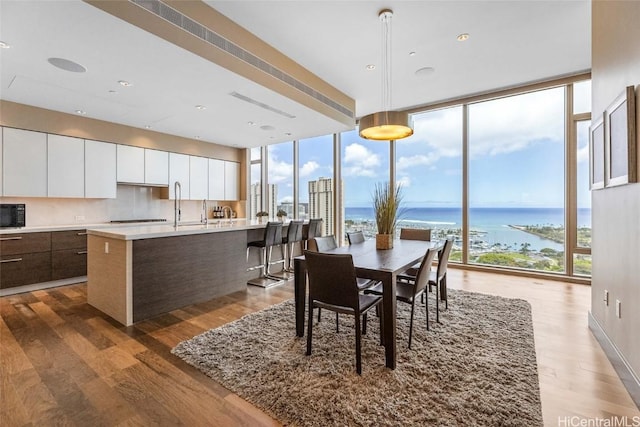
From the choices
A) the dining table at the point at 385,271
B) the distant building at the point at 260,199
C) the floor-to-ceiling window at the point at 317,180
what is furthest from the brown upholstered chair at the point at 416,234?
the distant building at the point at 260,199

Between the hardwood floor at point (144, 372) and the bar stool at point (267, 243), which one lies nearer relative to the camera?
the hardwood floor at point (144, 372)

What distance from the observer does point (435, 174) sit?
19.0 ft

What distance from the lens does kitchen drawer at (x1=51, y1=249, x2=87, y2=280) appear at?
425cm

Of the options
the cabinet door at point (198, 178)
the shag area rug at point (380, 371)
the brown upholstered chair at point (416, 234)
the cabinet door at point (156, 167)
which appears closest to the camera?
the shag area rug at point (380, 371)

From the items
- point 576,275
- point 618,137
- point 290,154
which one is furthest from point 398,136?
point 290,154

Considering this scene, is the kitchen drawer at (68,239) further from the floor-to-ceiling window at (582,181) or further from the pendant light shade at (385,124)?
the floor-to-ceiling window at (582,181)

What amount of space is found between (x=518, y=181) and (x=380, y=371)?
4590mm

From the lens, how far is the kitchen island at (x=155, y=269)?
2965 mm

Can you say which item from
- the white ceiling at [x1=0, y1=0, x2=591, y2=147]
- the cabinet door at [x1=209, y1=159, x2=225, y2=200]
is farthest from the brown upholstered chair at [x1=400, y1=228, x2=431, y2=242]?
the cabinet door at [x1=209, y1=159, x2=225, y2=200]

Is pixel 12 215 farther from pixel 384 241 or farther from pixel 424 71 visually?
pixel 424 71

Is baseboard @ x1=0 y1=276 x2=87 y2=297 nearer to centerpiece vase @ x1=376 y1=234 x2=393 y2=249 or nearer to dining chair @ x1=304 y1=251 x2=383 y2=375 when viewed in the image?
dining chair @ x1=304 y1=251 x2=383 y2=375

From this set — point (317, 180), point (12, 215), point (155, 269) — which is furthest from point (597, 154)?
point (12, 215)

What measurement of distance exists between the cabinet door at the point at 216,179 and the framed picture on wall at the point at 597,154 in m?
6.58

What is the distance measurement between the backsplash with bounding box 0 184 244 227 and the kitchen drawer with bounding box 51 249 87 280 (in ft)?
2.73
